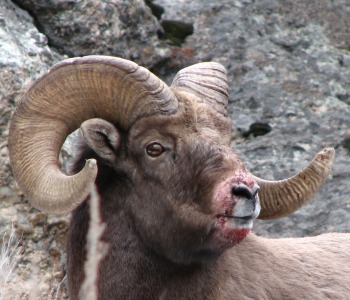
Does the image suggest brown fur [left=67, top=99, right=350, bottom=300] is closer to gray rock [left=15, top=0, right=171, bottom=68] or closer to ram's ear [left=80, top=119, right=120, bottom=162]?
ram's ear [left=80, top=119, right=120, bottom=162]

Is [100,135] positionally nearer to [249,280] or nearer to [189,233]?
[189,233]

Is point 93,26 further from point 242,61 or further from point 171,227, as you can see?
point 171,227

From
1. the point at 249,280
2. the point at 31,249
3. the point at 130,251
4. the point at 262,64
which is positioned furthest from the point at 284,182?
the point at 262,64

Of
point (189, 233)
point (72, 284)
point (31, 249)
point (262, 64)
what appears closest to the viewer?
point (189, 233)

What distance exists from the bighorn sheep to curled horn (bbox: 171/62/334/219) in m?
0.06

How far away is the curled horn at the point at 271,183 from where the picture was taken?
7734 mm

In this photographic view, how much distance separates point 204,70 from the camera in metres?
7.96

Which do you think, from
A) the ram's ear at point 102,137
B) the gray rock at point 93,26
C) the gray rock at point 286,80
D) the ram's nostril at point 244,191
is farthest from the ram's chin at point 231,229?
the gray rock at point 93,26

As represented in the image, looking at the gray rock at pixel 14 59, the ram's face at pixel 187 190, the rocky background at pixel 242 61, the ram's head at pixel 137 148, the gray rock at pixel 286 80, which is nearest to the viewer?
the ram's face at pixel 187 190

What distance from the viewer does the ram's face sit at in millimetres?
6805

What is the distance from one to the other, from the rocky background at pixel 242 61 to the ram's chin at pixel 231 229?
11.0 ft

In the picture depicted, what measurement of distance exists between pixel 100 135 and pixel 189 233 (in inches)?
39.3

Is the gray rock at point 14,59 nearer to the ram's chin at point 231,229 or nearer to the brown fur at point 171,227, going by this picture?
the brown fur at point 171,227

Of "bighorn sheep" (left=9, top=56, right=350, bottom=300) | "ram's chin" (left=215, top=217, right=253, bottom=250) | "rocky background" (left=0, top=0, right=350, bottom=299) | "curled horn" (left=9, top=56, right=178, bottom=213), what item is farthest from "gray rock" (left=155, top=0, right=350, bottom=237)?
"ram's chin" (left=215, top=217, right=253, bottom=250)
